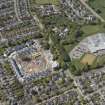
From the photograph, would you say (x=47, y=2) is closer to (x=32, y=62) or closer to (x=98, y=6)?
(x=98, y=6)

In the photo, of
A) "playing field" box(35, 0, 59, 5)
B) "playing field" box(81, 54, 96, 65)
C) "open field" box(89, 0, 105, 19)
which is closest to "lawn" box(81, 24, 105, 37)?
"open field" box(89, 0, 105, 19)

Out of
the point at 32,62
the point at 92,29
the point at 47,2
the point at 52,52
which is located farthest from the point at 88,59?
the point at 47,2

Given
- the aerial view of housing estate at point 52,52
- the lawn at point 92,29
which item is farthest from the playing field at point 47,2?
the lawn at point 92,29

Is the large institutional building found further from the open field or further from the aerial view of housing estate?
the open field

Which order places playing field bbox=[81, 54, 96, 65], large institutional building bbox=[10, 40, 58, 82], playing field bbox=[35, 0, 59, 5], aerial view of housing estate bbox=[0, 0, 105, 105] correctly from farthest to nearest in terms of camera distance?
playing field bbox=[35, 0, 59, 5], playing field bbox=[81, 54, 96, 65], large institutional building bbox=[10, 40, 58, 82], aerial view of housing estate bbox=[0, 0, 105, 105]

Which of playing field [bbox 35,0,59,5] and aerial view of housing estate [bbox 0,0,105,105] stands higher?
playing field [bbox 35,0,59,5]

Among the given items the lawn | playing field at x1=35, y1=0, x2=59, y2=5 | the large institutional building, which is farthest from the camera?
playing field at x1=35, y1=0, x2=59, y2=5

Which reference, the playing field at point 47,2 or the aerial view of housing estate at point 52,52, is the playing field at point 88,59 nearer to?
the aerial view of housing estate at point 52,52

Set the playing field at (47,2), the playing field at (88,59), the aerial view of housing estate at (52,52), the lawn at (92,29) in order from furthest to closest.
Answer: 1. the playing field at (47,2)
2. the lawn at (92,29)
3. the playing field at (88,59)
4. the aerial view of housing estate at (52,52)

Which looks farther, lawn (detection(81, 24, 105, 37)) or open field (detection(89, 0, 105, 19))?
open field (detection(89, 0, 105, 19))

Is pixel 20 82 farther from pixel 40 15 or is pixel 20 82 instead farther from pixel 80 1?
pixel 80 1

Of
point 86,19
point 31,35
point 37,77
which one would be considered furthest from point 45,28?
point 37,77
